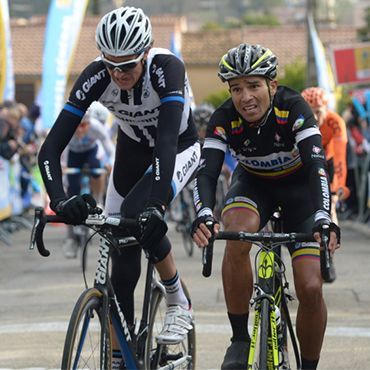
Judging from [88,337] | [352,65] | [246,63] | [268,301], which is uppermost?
[246,63]

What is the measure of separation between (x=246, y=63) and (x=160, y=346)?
1.79 metres

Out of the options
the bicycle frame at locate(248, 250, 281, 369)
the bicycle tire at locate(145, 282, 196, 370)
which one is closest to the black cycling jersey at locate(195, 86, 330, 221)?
the bicycle frame at locate(248, 250, 281, 369)

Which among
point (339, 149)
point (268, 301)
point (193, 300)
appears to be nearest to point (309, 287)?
point (268, 301)

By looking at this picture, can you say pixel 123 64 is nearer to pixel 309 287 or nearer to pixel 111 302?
pixel 111 302

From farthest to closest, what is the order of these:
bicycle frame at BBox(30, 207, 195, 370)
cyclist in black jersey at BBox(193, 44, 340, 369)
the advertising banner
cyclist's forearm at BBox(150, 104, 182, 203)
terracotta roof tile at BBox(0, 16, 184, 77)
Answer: terracotta roof tile at BBox(0, 16, 184, 77) → the advertising banner → cyclist in black jersey at BBox(193, 44, 340, 369) → cyclist's forearm at BBox(150, 104, 182, 203) → bicycle frame at BBox(30, 207, 195, 370)

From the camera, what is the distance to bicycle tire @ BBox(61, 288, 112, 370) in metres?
3.42

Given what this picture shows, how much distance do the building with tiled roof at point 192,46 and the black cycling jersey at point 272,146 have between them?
47.4 m

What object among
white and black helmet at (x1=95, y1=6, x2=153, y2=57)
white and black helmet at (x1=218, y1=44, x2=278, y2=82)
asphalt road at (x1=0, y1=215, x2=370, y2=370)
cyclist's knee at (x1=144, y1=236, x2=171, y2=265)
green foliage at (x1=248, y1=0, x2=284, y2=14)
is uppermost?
green foliage at (x1=248, y1=0, x2=284, y2=14)

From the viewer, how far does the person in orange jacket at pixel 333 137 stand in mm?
6863

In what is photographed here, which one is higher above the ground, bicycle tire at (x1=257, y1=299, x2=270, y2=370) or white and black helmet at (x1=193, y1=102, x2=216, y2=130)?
white and black helmet at (x1=193, y1=102, x2=216, y2=130)

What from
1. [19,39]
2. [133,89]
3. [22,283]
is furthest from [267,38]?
[133,89]

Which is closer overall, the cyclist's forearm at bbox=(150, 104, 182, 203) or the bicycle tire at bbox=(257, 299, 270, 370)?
the bicycle tire at bbox=(257, 299, 270, 370)

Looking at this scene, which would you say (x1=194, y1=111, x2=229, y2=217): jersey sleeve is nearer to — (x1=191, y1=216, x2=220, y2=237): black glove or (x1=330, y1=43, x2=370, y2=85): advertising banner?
(x1=191, y1=216, x2=220, y2=237): black glove

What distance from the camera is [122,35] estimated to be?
4.02 metres
